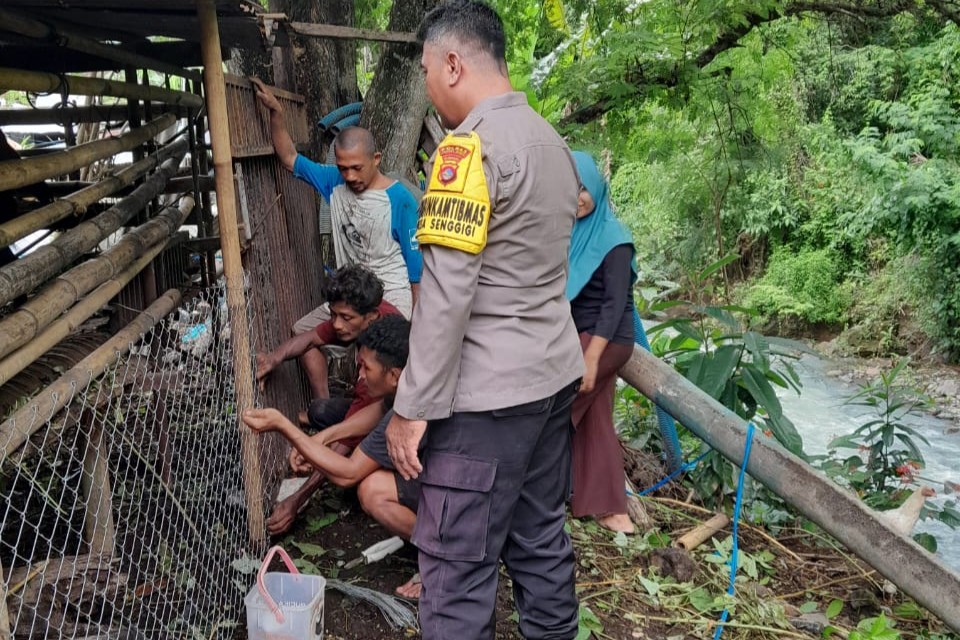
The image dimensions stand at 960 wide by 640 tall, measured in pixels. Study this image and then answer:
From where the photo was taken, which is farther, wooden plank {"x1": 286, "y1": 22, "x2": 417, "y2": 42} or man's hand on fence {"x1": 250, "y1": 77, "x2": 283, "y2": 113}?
wooden plank {"x1": 286, "y1": 22, "x2": 417, "y2": 42}

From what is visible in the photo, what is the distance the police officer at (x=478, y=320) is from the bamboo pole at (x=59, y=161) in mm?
1251

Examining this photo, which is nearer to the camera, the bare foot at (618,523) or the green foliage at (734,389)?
the bare foot at (618,523)

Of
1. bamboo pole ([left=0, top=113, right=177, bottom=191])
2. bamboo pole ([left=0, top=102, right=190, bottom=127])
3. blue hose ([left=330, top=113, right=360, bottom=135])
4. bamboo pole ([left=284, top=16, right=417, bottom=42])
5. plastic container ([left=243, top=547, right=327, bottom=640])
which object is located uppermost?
bamboo pole ([left=284, top=16, right=417, bottom=42])

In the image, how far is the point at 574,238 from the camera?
3518 millimetres

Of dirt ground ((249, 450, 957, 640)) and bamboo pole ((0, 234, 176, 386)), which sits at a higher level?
bamboo pole ((0, 234, 176, 386))

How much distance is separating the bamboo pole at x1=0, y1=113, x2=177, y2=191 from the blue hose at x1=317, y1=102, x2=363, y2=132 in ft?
4.89

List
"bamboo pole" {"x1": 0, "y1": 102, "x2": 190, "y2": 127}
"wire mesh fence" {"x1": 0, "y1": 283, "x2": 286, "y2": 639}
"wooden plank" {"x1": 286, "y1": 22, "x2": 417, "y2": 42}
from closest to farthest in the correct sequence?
"wire mesh fence" {"x1": 0, "y1": 283, "x2": 286, "y2": 639}
"wooden plank" {"x1": 286, "y1": 22, "x2": 417, "y2": 42}
"bamboo pole" {"x1": 0, "y1": 102, "x2": 190, "y2": 127}

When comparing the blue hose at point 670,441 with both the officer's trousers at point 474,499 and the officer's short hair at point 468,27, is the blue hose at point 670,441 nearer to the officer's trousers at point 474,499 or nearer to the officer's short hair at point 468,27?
the officer's trousers at point 474,499

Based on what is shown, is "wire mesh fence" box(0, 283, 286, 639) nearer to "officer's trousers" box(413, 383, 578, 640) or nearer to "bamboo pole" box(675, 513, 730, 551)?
"officer's trousers" box(413, 383, 578, 640)

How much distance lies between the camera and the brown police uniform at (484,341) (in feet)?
6.75

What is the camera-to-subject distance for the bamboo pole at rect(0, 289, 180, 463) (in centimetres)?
192

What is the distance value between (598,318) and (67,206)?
82.8 inches

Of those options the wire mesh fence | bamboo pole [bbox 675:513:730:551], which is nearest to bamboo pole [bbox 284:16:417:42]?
the wire mesh fence

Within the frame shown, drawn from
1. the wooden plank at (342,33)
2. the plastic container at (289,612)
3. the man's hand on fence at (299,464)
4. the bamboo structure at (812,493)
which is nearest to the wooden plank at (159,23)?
the wooden plank at (342,33)
